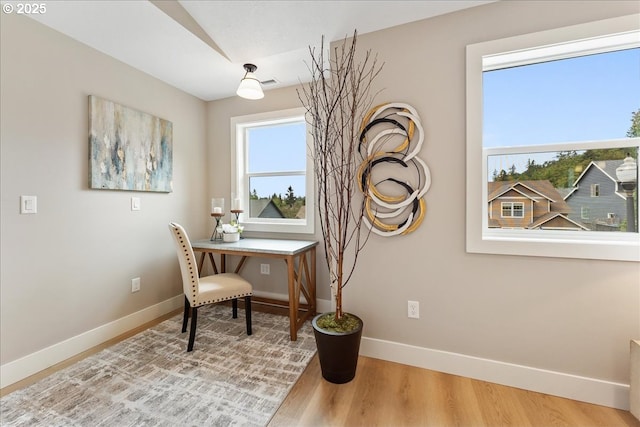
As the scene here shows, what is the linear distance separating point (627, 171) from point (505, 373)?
139 centimetres

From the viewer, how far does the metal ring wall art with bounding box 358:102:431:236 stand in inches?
72.0

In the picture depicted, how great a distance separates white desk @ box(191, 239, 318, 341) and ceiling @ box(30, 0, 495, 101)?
1645 millimetres

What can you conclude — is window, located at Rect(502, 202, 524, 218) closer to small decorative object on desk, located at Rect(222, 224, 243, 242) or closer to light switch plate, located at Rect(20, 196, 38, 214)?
small decorative object on desk, located at Rect(222, 224, 243, 242)

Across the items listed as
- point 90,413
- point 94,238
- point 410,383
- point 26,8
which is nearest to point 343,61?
point 26,8

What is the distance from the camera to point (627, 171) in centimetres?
154

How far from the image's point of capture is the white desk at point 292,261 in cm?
220

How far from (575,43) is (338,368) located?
7.80ft

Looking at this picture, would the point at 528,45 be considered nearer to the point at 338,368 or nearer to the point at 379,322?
the point at 379,322

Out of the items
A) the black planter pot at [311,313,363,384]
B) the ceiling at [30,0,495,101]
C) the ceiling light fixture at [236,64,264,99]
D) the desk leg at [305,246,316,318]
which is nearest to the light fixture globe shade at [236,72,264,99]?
the ceiling light fixture at [236,64,264,99]

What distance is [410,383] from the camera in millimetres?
1694

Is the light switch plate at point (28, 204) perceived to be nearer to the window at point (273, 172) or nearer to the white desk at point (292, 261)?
the white desk at point (292, 261)

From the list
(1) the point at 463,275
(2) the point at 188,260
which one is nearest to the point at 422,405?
(1) the point at 463,275

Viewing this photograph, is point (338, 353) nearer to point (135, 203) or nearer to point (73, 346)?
point (73, 346)

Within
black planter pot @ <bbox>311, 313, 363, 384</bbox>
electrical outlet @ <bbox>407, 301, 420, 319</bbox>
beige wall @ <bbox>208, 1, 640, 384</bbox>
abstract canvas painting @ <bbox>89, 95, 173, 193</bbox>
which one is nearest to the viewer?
beige wall @ <bbox>208, 1, 640, 384</bbox>
